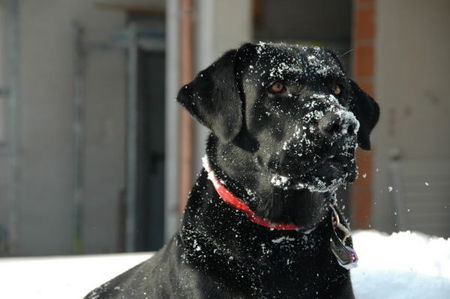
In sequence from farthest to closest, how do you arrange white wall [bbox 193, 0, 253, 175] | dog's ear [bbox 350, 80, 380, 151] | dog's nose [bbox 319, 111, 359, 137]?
white wall [bbox 193, 0, 253, 175] → dog's ear [bbox 350, 80, 380, 151] → dog's nose [bbox 319, 111, 359, 137]

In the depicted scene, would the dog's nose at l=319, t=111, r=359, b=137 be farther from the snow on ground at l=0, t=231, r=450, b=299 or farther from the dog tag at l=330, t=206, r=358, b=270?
the snow on ground at l=0, t=231, r=450, b=299

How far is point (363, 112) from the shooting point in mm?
2203

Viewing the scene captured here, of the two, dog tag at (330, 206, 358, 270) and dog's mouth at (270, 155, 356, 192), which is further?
dog tag at (330, 206, 358, 270)

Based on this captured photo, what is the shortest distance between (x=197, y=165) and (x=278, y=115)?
3.36 meters

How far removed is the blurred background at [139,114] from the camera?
554cm

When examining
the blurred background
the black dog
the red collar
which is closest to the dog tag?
the black dog

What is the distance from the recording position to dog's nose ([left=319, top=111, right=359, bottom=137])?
1706 millimetres

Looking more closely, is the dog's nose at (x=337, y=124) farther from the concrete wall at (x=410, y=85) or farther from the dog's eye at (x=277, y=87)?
the concrete wall at (x=410, y=85)

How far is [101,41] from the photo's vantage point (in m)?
6.73

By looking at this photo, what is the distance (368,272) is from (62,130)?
4447mm

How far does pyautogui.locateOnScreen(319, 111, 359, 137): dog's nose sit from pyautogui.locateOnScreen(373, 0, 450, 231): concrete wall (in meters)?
3.86

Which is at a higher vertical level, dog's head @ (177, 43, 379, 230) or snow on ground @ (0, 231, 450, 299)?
dog's head @ (177, 43, 379, 230)

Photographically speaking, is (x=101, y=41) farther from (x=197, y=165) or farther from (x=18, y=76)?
(x=197, y=165)

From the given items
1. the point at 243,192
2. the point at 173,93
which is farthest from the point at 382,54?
the point at 243,192
